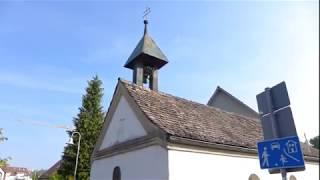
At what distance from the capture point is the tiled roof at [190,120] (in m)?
12.6

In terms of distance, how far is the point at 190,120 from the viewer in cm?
1404

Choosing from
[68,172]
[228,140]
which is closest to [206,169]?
[228,140]

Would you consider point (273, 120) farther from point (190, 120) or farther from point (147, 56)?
point (147, 56)

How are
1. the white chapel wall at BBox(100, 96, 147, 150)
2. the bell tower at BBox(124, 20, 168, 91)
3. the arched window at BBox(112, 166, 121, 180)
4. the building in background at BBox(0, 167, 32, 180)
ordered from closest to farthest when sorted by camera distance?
the white chapel wall at BBox(100, 96, 147, 150) → the arched window at BBox(112, 166, 121, 180) → the bell tower at BBox(124, 20, 168, 91) → the building in background at BBox(0, 167, 32, 180)

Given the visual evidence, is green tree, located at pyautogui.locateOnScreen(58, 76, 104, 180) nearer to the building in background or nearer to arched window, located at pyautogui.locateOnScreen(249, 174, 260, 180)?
arched window, located at pyautogui.locateOnScreen(249, 174, 260, 180)

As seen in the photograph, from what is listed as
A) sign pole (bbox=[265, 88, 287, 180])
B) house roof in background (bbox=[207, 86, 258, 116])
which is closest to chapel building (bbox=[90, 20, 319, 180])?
house roof in background (bbox=[207, 86, 258, 116])

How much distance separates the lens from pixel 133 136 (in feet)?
44.2

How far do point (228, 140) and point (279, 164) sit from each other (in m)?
9.62

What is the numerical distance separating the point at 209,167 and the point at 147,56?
712cm

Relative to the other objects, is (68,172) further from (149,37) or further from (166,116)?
(166,116)

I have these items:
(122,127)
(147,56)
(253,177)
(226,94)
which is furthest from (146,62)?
(226,94)

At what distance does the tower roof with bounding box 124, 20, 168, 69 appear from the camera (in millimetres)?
16672

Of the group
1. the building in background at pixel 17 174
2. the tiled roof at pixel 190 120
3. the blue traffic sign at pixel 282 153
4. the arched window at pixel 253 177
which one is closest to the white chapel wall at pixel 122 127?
the tiled roof at pixel 190 120

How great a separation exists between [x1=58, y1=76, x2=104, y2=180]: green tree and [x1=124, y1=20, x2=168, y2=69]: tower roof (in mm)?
15165
